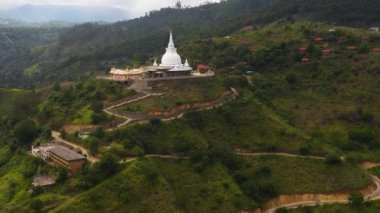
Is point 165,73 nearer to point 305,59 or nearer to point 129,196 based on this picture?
point 305,59

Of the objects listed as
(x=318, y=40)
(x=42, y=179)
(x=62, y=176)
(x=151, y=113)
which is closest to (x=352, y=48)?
(x=318, y=40)

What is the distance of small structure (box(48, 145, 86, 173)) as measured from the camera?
153ft

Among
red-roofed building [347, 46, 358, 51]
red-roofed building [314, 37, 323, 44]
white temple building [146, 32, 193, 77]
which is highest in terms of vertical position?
Result: white temple building [146, 32, 193, 77]

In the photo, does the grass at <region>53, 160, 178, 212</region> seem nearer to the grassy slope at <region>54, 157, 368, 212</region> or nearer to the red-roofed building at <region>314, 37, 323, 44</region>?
the grassy slope at <region>54, 157, 368, 212</region>

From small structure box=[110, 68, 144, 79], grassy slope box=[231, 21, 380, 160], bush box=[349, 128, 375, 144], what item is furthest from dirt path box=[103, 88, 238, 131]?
bush box=[349, 128, 375, 144]

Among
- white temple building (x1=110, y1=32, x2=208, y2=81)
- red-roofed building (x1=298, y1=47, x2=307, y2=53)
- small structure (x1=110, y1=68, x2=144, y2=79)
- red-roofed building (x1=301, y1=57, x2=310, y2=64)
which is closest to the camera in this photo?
white temple building (x1=110, y1=32, x2=208, y2=81)

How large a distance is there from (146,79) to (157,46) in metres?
62.9

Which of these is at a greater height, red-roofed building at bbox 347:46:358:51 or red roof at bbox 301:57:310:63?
red-roofed building at bbox 347:46:358:51

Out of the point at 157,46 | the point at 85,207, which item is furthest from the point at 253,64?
the point at 157,46

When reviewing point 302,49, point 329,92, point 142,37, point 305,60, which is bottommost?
point 142,37

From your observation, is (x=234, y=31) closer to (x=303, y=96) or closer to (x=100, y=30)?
(x=303, y=96)

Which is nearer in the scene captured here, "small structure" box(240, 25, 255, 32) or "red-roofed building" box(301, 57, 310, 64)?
"red-roofed building" box(301, 57, 310, 64)

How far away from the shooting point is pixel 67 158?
1845 inches

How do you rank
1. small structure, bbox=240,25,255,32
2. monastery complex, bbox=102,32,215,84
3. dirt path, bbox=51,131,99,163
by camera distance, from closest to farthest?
dirt path, bbox=51,131,99,163 → monastery complex, bbox=102,32,215,84 → small structure, bbox=240,25,255,32
